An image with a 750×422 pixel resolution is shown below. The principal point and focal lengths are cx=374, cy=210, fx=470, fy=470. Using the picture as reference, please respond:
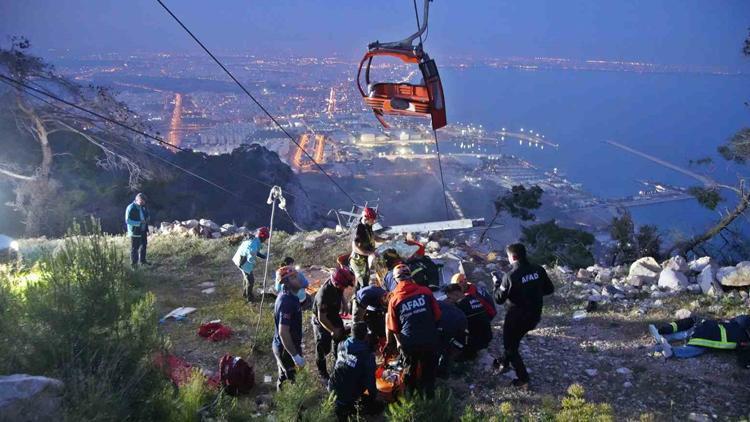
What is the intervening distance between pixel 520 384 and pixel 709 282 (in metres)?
5.89

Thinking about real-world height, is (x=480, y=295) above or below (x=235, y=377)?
above

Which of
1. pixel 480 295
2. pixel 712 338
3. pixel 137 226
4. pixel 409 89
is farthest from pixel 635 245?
pixel 137 226

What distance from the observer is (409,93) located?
7.53m

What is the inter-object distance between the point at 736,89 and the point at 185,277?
661ft

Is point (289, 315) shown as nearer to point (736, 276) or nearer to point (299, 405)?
point (299, 405)

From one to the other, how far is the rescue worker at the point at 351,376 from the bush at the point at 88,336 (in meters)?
1.85

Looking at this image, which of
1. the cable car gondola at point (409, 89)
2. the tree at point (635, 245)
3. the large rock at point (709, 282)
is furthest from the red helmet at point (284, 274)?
the tree at point (635, 245)

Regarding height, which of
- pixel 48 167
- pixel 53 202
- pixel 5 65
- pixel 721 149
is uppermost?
pixel 5 65

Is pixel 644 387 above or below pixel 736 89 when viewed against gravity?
below

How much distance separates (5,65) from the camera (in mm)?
17344

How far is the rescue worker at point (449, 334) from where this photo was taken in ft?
19.5

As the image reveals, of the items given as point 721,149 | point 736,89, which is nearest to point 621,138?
point 736,89

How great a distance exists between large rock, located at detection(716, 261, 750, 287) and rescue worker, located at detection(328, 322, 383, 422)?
804cm

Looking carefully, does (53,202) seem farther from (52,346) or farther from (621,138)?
(621,138)
